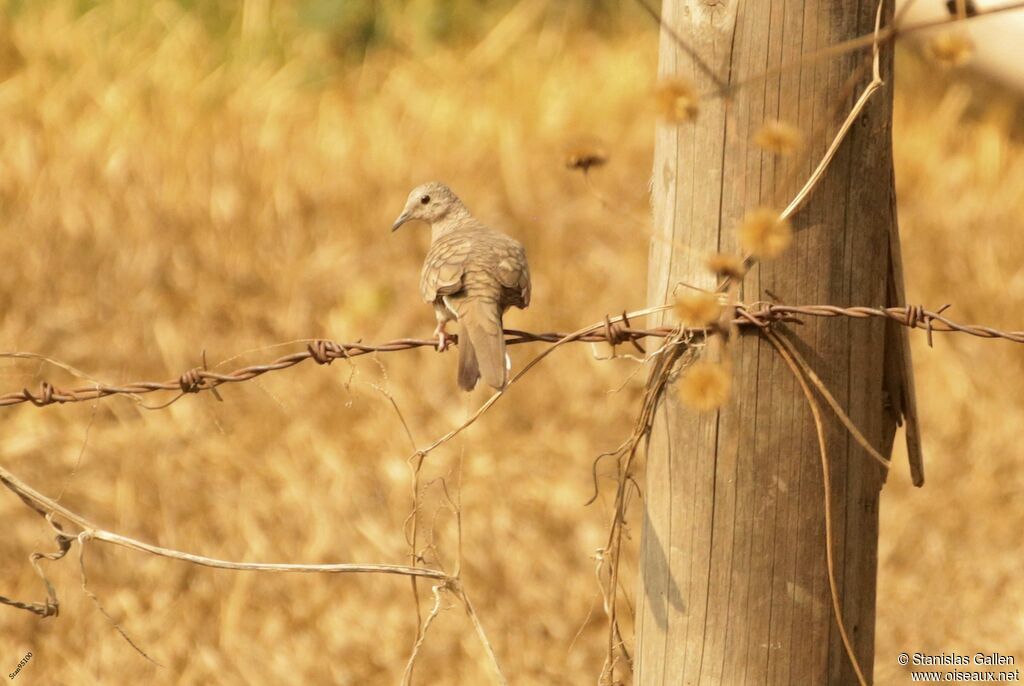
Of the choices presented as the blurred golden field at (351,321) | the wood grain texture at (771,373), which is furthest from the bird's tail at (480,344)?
the blurred golden field at (351,321)

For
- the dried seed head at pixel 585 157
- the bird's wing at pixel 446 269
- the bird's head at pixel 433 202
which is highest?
the bird's head at pixel 433 202

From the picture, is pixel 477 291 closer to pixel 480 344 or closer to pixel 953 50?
pixel 480 344

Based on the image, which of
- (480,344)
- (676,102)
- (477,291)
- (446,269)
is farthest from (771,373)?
(446,269)

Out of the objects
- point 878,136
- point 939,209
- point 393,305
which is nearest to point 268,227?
point 393,305

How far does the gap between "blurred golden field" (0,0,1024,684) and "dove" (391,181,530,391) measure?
0.85 metres

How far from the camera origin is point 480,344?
3443 millimetres

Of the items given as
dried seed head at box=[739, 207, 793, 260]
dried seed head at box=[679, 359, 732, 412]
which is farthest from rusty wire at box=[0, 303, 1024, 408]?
dried seed head at box=[739, 207, 793, 260]

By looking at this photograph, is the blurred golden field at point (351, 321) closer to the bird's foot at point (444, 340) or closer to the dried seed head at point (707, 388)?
the bird's foot at point (444, 340)

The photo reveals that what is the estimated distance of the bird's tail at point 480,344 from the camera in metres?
3.31

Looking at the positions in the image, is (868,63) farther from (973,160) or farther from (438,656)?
(973,160)

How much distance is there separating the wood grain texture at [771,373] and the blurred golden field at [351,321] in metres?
2.12

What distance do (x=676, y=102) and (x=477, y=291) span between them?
5.04 ft

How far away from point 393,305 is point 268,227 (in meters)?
1.04

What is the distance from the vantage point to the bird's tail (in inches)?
130
